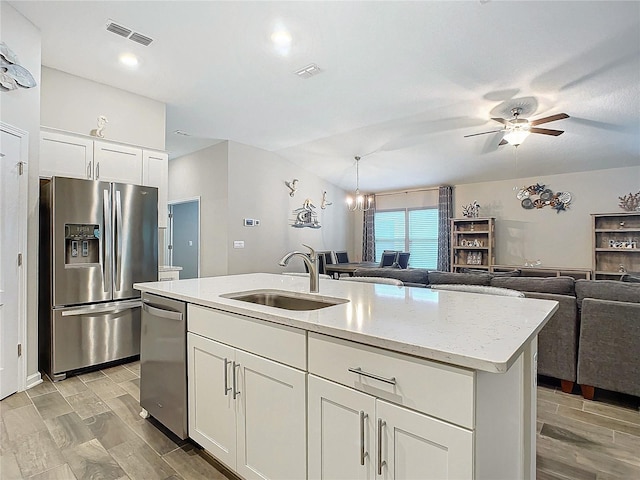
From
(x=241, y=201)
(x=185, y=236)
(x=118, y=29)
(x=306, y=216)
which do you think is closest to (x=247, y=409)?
(x=118, y=29)

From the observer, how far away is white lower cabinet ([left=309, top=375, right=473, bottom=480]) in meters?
0.97

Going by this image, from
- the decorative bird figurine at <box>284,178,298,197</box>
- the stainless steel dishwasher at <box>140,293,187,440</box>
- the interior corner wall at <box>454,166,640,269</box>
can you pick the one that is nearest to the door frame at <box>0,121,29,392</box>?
the stainless steel dishwasher at <box>140,293,187,440</box>

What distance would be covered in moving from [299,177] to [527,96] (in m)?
4.39

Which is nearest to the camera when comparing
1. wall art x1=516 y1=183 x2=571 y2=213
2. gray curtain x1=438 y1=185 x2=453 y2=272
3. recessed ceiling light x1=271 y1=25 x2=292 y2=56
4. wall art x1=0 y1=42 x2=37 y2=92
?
wall art x1=0 y1=42 x2=37 y2=92

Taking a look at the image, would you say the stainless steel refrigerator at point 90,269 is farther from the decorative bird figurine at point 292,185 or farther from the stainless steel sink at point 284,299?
the decorative bird figurine at point 292,185

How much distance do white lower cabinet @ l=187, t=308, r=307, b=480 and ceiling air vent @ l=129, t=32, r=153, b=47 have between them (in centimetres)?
262

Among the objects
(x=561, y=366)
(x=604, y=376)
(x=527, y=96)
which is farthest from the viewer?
(x=527, y=96)

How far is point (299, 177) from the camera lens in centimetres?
736

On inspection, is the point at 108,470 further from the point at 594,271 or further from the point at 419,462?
the point at 594,271

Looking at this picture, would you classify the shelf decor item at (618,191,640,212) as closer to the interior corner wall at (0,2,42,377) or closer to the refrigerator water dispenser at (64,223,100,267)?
the refrigerator water dispenser at (64,223,100,267)

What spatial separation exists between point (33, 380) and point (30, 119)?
2.21 metres

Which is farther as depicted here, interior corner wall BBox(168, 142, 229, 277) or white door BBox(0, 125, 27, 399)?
interior corner wall BBox(168, 142, 229, 277)

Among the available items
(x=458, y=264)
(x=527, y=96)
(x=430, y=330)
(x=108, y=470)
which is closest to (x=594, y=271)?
(x=458, y=264)

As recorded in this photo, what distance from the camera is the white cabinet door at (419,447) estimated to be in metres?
0.94
